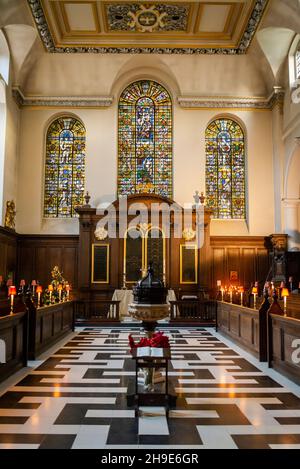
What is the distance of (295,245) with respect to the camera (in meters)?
16.9

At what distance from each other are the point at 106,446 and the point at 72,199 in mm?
15244

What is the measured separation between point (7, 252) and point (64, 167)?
440cm

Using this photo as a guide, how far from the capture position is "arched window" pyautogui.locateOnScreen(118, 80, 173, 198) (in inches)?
741

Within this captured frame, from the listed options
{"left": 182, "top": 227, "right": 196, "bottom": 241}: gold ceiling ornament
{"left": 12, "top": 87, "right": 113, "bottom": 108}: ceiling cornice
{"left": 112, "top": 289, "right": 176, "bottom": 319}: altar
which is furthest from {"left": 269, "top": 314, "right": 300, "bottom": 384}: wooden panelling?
{"left": 12, "top": 87, "right": 113, "bottom": 108}: ceiling cornice

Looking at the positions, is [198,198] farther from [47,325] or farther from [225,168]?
[47,325]

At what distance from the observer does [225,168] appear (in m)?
19.0

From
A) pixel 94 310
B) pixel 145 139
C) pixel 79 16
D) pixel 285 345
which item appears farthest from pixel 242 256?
pixel 285 345

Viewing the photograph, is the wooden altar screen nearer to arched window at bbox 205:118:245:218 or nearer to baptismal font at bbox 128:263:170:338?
arched window at bbox 205:118:245:218

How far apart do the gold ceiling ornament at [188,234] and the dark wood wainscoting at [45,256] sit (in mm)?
4227

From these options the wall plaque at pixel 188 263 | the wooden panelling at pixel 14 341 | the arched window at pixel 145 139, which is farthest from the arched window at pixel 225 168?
the wooden panelling at pixel 14 341

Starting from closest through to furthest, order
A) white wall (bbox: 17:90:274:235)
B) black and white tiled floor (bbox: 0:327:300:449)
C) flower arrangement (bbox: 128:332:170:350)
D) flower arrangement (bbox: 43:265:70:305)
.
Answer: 1. black and white tiled floor (bbox: 0:327:300:449)
2. flower arrangement (bbox: 128:332:170:350)
3. flower arrangement (bbox: 43:265:70:305)
4. white wall (bbox: 17:90:274:235)

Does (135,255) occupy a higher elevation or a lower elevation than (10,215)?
lower

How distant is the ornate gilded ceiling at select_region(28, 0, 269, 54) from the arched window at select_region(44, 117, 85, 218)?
3117 millimetres

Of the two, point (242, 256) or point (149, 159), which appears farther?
point (149, 159)
